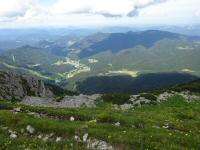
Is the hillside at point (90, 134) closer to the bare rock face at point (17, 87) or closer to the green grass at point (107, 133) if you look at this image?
the green grass at point (107, 133)

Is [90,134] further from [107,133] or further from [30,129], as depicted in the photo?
[30,129]

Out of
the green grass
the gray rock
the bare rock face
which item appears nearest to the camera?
the green grass

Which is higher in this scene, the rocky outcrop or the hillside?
the hillside

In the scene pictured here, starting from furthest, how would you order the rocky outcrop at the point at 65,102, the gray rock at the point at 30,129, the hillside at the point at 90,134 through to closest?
the rocky outcrop at the point at 65,102 < the gray rock at the point at 30,129 < the hillside at the point at 90,134

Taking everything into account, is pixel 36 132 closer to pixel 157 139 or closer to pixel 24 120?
pixel 24 120

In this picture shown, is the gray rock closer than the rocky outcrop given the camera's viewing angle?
Yes

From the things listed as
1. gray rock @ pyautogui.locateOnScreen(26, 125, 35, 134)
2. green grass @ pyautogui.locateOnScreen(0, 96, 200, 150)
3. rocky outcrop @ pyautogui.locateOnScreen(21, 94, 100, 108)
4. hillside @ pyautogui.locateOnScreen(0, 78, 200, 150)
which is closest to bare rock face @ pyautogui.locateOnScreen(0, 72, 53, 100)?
rocky outcrop @ pyautogui.locateOnScreen(21, 94, 100, 108)

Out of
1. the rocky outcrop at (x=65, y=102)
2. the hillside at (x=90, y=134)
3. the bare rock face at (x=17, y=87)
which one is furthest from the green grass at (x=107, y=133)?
the bare rock face at (x=17, y=87)

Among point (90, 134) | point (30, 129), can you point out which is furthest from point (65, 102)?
point (90, 134)

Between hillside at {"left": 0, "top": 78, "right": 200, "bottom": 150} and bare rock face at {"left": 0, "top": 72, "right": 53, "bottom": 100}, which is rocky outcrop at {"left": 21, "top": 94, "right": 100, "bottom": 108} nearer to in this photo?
bare rock face at {"left": 0, "top": 72, "right": 53, "bottom": 100}
